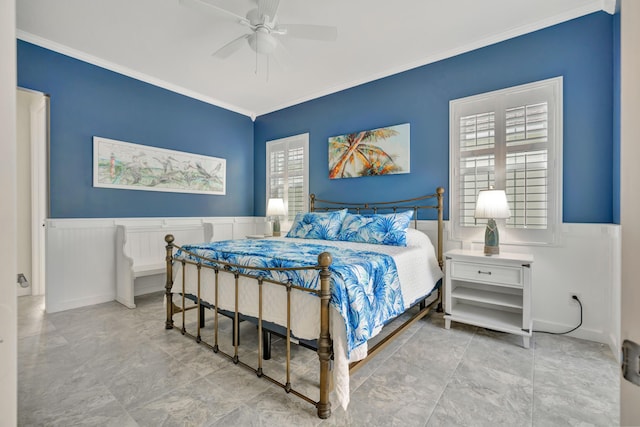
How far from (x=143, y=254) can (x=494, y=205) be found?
4371 millimetres

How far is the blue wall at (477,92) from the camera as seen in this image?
265 cm

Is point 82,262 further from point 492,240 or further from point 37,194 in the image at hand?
point 492,240

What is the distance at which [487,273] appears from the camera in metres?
2.72

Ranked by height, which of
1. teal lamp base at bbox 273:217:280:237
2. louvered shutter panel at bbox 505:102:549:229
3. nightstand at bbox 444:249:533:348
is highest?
louvered shutter panel at bbox 505:102:549:229

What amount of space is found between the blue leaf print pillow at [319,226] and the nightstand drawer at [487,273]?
4.43 feet

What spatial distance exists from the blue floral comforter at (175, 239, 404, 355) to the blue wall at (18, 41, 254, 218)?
2.18 meters

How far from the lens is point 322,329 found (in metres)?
1.67

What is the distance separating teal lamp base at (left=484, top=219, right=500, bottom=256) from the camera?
284 centimetres

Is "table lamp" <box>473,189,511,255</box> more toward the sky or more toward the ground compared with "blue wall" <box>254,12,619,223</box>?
more toward the ground

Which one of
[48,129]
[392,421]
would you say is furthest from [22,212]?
[392,421]

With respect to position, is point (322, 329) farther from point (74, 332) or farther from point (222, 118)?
point (222, 118)

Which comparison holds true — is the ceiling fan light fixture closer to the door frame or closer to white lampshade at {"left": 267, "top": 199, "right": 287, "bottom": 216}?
white lampshade at {"left": 267, "top": 199, "right": 287, "bottom": 216}

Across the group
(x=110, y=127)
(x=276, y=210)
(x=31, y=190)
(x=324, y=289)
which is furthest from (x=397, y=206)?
(x=31, y=190)

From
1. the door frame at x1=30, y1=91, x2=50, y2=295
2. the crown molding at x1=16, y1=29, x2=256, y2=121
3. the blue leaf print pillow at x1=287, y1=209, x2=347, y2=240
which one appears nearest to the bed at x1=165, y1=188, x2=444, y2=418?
the blue leaf print pillow at x1=287, y1=209, x2=347, y2=240
